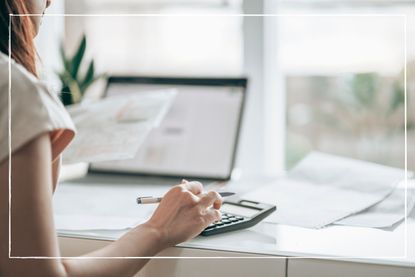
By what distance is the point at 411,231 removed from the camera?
76 cm

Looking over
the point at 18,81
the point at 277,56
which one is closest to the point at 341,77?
the point at 277,56

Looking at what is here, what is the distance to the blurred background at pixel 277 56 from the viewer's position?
1165 mm

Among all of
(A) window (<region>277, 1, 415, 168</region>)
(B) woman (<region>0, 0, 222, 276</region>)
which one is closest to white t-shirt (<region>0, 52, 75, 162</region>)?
(B) woman (<region>0, 0, 222, 276</region>)

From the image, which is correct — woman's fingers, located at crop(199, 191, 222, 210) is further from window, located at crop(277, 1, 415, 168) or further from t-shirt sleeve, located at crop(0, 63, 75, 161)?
window, located at crop(277, 1, 415, 168)

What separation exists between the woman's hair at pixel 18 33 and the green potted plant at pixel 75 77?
1.59 ft

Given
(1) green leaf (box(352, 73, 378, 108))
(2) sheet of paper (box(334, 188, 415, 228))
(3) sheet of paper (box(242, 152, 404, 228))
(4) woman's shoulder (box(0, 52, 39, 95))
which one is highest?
(4) woman's shoulder (box(0, 52, 39, 95))

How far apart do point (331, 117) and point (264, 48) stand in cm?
22

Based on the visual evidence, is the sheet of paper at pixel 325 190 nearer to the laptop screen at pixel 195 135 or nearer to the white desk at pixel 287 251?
the white desk at pixel 287 251

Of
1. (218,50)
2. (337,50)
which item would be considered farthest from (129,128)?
(337,50)

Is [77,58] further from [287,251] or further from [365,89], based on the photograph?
[287,251]

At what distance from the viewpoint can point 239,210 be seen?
79cm

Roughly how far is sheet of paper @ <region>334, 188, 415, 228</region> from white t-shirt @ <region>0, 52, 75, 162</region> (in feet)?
1.39

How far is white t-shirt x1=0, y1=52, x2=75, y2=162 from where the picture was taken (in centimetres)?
53

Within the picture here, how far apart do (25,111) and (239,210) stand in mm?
358
